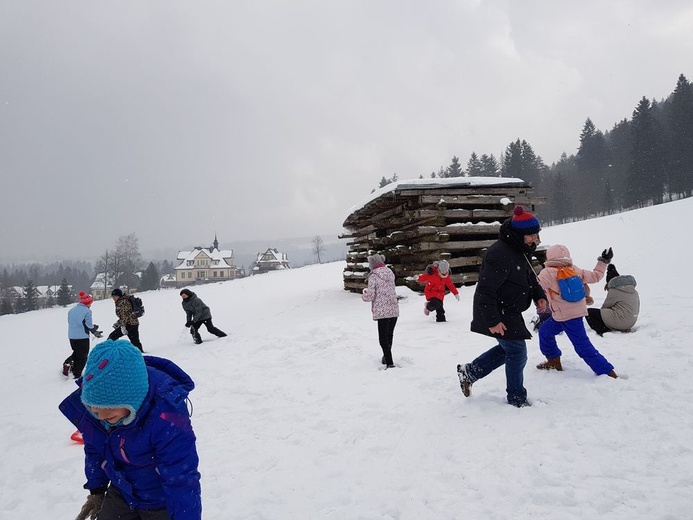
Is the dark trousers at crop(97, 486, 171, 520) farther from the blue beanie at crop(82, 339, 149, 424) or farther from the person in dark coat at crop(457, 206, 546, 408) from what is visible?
the person in dark coat at crop(457, 206, 546, 408)

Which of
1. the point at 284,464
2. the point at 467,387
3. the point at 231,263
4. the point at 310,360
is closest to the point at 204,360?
the point at 310,360

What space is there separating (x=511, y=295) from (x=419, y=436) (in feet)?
5.94

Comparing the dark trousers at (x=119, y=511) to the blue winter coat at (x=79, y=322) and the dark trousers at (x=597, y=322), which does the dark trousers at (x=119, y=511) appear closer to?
the dark trousers at (x=597, y=322)

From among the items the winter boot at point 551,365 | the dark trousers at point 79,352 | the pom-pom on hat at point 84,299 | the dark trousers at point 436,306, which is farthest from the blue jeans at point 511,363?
the pom-pom on hat at point 84,299

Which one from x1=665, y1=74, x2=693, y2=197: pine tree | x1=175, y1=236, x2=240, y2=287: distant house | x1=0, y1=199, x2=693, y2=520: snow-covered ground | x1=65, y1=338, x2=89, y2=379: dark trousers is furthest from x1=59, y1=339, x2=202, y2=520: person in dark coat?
x1=175, y1=236, x2=240, y2=287: distant house

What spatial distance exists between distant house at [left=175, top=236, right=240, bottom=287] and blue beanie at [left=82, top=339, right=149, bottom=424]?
88449 mm

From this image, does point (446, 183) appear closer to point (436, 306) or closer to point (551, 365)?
point (436, 306)

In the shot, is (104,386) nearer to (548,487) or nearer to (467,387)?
(548,487)

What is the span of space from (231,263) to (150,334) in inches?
3265

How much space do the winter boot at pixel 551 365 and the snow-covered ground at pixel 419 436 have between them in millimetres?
131

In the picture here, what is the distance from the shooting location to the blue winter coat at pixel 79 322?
8203mm

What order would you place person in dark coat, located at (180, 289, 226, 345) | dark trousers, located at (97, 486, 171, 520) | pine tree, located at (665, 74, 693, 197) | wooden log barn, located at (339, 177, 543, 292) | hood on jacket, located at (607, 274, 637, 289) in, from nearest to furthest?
dark trousers, located at (97, 486, 171, 520) < hood on jacket, located at (607, 274, 637, 289) < person in dark coat, located at (180, 289, 226, 345) < wooden log barn, located at (339, 177, 543, 292) < pine tree, located at (665, 74, 693, 197)

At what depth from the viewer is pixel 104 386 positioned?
195cm

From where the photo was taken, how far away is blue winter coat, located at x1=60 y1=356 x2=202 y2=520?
2.01 meters
